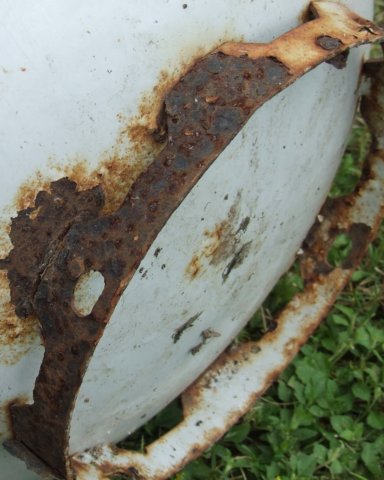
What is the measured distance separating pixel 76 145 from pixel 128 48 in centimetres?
15

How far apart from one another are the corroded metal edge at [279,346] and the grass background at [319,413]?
8 cm

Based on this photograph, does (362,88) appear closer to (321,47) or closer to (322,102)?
(322,102)

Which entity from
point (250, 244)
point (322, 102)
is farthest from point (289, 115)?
point (250, 244)

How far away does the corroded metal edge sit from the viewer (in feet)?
6.13

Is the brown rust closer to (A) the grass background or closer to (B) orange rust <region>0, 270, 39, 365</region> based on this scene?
(B) orange rust <region>0, 270, 39, 365</region>

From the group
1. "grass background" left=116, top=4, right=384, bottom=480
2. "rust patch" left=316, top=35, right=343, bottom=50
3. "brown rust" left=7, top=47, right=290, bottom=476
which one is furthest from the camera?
"grass background" left=116, top=4, right=384, bottom=480

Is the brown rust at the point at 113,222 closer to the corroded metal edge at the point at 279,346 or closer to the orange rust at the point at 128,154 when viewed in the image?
the orange rust at the point at 128,154

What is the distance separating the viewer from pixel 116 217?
4.11 ft

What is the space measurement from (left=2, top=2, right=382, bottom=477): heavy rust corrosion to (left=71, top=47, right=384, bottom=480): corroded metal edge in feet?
1.69

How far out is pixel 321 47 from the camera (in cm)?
135

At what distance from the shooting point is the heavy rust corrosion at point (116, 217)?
1.23 meters

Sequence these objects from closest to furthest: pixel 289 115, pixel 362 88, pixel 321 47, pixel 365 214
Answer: pixel 321 47 → pixel 289 115 → pixel 362 88 → pixel 365 214

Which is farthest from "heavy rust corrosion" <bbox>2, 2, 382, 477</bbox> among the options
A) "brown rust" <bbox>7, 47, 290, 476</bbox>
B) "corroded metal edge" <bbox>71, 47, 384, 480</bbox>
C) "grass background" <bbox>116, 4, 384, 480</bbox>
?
"grass background" <bbox>116, 4, 384, 480</bbox>

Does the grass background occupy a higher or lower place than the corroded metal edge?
lower
